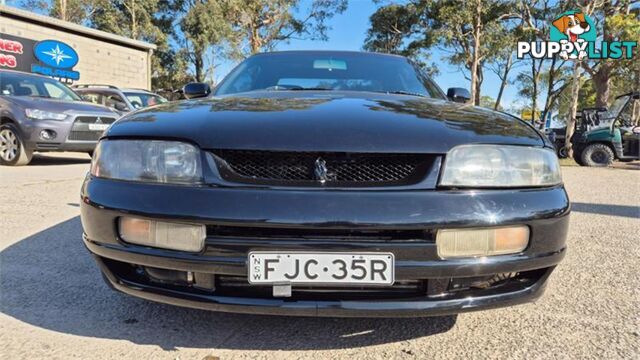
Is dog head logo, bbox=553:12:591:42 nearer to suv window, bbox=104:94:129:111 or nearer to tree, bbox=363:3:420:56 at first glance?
tree, bbox=363:3:420:56

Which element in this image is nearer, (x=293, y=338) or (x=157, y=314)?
(x=293, y=338)

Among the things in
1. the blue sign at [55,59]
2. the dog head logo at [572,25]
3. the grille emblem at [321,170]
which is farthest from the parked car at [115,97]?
the dog head logo at [572,25]

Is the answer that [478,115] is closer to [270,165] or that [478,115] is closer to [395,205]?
[395,205]

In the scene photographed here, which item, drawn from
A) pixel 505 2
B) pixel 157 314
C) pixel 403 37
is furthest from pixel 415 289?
pixel 403 37

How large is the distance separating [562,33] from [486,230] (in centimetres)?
1704

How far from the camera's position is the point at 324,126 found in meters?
1.71

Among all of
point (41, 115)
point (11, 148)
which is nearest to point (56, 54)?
point (11, 148)

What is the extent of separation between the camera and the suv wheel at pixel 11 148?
731cm

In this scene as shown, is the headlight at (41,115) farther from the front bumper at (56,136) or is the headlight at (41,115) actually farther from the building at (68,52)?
the building at (68,52)

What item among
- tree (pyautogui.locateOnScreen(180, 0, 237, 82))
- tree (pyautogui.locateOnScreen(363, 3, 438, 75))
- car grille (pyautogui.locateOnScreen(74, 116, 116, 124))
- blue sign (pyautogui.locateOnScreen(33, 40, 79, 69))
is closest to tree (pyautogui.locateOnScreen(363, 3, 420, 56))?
tree (pyautogui.locateOnScreen(363, 3, 438, 75))

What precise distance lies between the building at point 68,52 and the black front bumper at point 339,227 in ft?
55.1

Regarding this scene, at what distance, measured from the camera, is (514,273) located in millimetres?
1745

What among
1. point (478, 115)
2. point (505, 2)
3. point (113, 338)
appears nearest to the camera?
point (113, 338)

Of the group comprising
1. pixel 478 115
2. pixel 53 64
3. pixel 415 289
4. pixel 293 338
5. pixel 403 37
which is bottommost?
pixel 293 338
